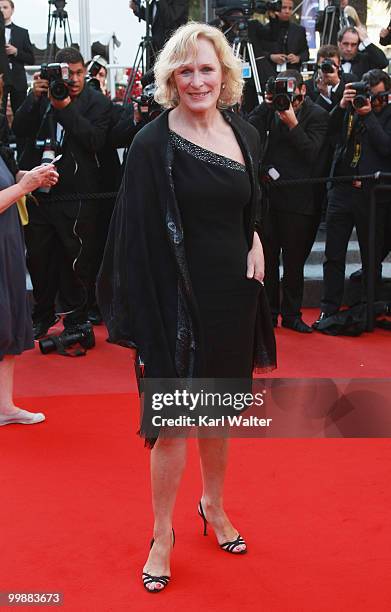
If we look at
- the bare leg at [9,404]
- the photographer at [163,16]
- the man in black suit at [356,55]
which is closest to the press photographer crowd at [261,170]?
the man in black suit at [356,55]

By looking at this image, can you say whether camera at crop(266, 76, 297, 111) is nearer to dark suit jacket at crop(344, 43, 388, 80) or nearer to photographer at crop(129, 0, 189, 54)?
dark suit jacket at crop(344, 43, 388, 80)

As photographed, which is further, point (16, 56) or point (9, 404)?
point (16, 56)

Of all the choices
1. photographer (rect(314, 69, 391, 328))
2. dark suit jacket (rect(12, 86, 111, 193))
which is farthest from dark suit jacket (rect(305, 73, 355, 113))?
dark suit jacket (rect(12, 86, 111, 193))

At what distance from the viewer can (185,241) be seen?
2818 millimetres

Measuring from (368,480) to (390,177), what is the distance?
3.06 meters

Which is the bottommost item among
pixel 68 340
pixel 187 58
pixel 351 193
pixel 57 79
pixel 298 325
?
pixel 298 325

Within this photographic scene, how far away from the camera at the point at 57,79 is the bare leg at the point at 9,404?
2.18 metres

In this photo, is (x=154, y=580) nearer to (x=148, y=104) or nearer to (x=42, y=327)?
(x=42, y=327)

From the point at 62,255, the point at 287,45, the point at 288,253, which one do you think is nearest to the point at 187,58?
the point at 62,255

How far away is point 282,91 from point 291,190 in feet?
2.32

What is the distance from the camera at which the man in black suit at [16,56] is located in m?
8.30

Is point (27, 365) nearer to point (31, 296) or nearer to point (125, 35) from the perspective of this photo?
point (31, 296)

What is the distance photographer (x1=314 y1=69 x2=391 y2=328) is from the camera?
21.2ft

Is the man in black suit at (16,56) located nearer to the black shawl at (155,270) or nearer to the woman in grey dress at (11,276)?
the woman in grey dress at (11,276)
